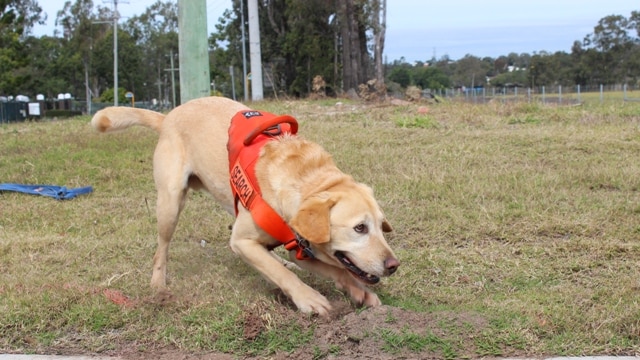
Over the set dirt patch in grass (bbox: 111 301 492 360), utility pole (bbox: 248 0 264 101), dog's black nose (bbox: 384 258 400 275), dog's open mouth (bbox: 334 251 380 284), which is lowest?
dirt patch in grass (bbox: 111 301 492 360)

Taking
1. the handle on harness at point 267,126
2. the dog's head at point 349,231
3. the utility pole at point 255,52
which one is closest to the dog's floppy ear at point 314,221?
the dog's head at point 349,231

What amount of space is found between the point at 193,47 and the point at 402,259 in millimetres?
Answer: 4933

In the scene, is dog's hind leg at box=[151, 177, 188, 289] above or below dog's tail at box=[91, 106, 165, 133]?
below

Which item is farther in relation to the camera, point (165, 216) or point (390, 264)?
point (165, 216)

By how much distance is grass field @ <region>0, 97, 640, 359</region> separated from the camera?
11.3ft

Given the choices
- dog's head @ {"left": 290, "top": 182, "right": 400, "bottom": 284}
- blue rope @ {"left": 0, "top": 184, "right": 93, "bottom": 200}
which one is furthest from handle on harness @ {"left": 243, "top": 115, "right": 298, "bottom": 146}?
blue rope @ {"left": 0, "top": 184, "right": 93, "bottom": 200}

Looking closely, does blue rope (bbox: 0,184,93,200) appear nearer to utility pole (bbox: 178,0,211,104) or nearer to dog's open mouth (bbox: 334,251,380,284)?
utility pole (bbox: 178,0,211,104)

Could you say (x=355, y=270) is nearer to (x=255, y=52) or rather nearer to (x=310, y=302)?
(x=310, y=302)

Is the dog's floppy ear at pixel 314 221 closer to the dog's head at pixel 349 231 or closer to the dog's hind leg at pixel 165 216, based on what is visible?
the dog's head at pixel 349 231

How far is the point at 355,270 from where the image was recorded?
3.64m

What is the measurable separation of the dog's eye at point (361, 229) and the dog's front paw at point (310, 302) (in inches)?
19.6

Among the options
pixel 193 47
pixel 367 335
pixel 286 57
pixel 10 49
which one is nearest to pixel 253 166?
pixel 367 335

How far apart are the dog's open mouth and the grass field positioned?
0.65 feet

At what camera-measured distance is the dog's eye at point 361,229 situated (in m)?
3.57
